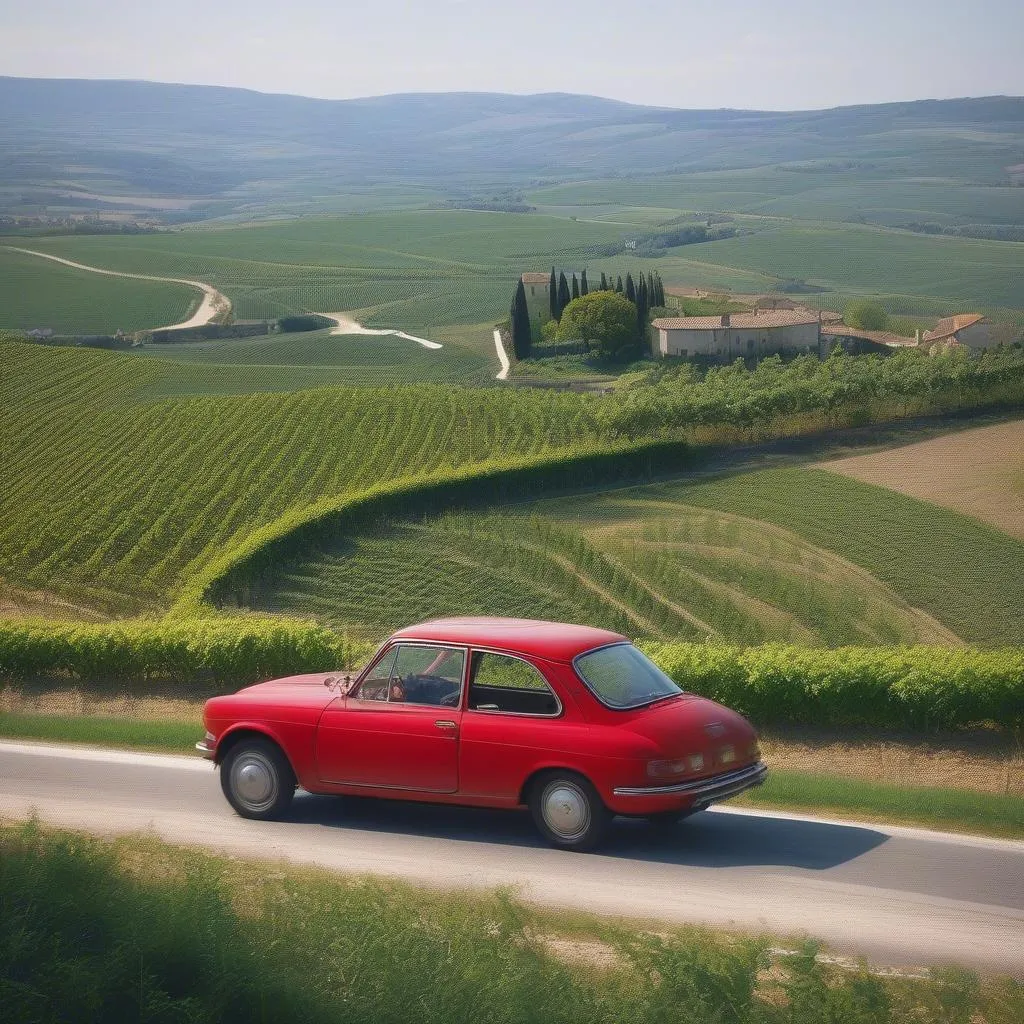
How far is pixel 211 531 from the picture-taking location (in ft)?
133

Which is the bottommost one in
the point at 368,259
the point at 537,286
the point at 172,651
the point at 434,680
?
the point at 172,651

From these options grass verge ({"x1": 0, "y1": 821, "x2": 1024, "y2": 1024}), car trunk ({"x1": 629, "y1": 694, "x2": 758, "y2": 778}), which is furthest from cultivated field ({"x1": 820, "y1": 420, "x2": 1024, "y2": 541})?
grass verge ({"x1": 0, "y1": 821, "x2": 1024, "y2": 1024})

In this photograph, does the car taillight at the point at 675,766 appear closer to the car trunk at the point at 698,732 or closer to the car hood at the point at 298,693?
the car trunk at the point at 698,732

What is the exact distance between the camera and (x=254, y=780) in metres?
11.9

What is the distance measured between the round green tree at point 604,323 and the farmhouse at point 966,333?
58.1 feet

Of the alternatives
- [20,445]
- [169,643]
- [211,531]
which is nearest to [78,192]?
[20,445]

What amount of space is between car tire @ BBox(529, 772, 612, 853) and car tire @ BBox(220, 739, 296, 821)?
7.66ft

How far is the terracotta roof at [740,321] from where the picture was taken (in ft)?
260

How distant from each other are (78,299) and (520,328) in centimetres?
3545

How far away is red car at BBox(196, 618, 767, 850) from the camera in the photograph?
10461mm

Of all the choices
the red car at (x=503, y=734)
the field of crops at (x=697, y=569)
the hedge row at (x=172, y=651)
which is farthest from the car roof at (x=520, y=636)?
the field of crops at (x=697, y=569)

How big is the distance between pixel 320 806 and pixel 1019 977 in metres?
6.43

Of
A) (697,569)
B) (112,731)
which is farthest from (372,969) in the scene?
(697,569)

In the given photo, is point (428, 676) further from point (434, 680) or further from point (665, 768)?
point (665, 768)
